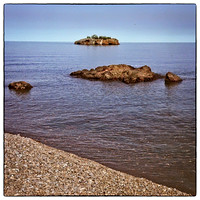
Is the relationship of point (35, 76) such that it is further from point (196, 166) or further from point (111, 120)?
point (196, 166)

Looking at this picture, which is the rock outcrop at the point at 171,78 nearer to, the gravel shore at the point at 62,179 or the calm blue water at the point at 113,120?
the calm blue water at the point at 113,120

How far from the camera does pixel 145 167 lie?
34.7ft

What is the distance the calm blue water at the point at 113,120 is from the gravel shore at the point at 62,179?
105cm

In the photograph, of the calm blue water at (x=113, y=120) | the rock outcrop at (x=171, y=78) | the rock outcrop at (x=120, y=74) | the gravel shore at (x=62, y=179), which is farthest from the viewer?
the rock outcrop at (x=120, y=74)

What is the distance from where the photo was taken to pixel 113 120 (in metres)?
14.8

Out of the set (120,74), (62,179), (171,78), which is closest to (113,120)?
(62,179)

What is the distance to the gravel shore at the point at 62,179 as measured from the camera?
27.7 feet

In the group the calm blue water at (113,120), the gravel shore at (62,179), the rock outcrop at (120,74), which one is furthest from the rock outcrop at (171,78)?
the gravel shore at (62,179)

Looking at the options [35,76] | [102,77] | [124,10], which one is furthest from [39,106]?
[102,77]

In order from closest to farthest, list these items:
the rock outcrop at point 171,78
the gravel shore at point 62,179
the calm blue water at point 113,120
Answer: the gravel shore at point 62,179
the calm blue water at point 113,120
the rock outcrop at point 171,78

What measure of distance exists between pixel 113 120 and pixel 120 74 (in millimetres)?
12787

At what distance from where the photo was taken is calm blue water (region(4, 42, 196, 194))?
10.9 m

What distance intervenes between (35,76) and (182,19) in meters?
12.3

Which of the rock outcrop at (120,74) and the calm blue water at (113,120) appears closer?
the calm blue water at (113,120)
